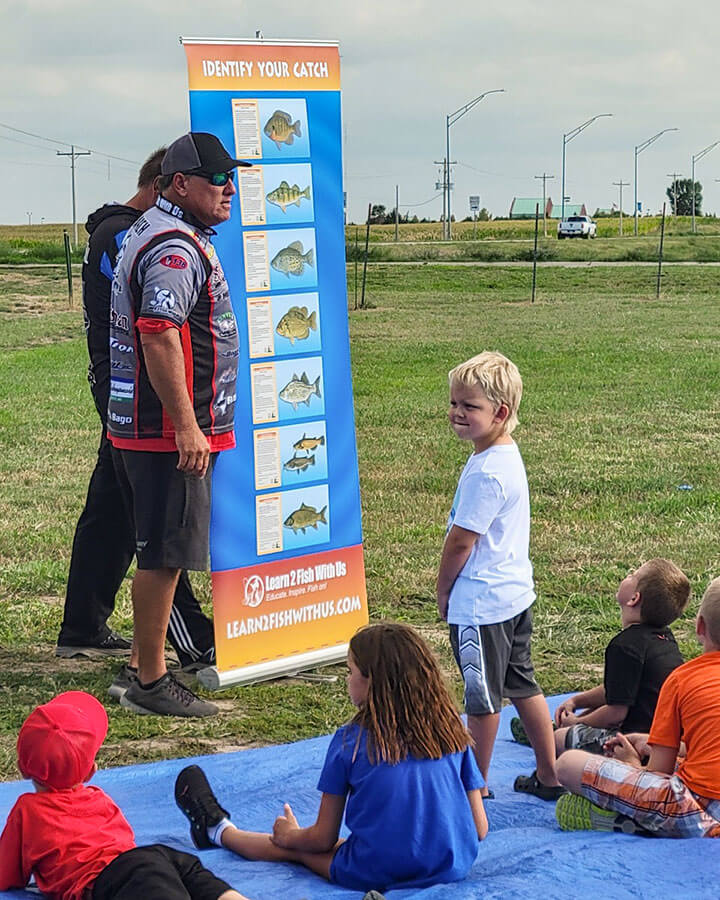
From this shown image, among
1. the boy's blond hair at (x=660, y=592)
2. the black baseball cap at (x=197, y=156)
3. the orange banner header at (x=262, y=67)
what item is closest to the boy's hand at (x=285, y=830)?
the boy's blond hair at (x=660, y=592)

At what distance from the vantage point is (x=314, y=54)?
5.30 metres

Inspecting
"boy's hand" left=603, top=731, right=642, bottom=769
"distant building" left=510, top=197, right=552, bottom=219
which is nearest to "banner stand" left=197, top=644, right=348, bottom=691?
"boy's hand" left=603, top=731, right=642, bottom=769

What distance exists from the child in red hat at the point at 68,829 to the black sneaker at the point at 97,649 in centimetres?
251

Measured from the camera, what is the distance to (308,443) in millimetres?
5520

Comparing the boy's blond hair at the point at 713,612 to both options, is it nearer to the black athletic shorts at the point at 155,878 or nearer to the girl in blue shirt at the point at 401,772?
the girl in blue shirt at the point at 401,772

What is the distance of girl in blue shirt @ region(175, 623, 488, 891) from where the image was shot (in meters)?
3.20

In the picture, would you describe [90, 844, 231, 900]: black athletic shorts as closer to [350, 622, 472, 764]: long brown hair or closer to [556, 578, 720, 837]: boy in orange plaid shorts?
[350, 622, 472, 764]: long brown hair

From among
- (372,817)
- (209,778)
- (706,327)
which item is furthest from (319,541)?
(706,327)

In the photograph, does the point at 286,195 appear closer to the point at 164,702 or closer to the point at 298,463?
the point at 298,463

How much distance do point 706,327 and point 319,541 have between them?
1920 centimetres

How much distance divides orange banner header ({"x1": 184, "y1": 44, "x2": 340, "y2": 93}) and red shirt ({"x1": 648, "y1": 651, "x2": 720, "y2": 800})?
291 centimetres

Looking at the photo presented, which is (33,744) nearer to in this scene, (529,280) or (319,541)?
(319,541)

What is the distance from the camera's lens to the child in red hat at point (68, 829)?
10.2 feet

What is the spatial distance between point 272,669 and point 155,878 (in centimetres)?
252
